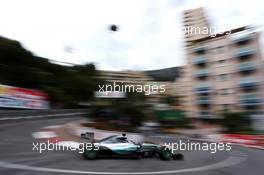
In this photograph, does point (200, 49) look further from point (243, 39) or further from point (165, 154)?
point (165, 154)

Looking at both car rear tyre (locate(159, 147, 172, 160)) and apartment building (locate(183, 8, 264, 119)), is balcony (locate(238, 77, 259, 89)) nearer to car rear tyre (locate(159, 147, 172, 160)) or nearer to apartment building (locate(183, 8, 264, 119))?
apartment building (locate(183, 8, 264, 119))

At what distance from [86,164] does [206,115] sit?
3737 cm

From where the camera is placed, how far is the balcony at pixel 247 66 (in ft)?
147

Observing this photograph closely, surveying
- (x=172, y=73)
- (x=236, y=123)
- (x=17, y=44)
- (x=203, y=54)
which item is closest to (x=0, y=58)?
(x=17, y=44)

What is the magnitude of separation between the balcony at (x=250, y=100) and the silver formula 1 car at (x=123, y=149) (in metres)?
29.9

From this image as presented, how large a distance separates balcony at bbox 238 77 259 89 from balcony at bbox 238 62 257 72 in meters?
1.19

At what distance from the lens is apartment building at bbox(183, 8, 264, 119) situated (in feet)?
147

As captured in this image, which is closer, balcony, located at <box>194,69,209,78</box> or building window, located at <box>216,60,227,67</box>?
building window, located at <box>216,60,227,67</box>

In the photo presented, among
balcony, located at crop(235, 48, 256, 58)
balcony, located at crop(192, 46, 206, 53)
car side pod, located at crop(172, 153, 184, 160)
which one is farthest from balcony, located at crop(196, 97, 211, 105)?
car side pod, located at crop(172, 153, 184, 160)

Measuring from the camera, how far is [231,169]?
1382 centimetres

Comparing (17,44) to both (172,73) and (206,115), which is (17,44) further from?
(172,73)

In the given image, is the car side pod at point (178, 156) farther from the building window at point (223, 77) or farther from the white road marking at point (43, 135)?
the building window at point (223, 77)

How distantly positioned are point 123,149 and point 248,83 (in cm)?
3251

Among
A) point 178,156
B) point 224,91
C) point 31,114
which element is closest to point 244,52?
point 224,91
